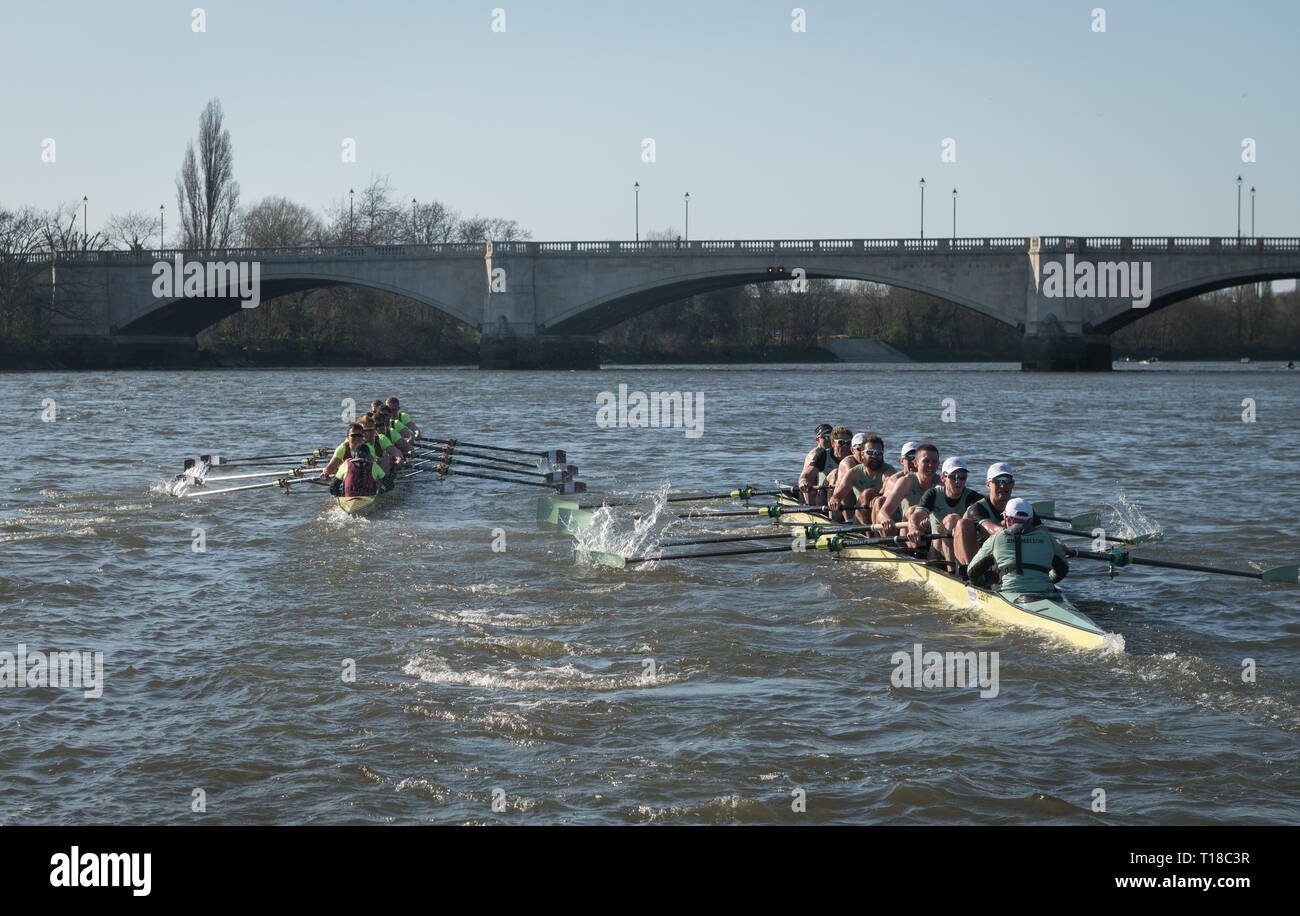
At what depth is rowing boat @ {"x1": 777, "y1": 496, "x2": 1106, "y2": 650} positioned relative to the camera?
34.6 feet

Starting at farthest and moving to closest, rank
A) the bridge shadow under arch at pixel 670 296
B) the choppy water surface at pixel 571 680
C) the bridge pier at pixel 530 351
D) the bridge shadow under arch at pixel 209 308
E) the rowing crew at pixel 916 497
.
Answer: the bridge shadow under arch at pixel 209 308 → the bridge pier at pixel 530 351 → the bridge shadow under arch at pixel 670 296 → the rowing crew at pixel 916 497 → the choppy water surface at pixel 571 680

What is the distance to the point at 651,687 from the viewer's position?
9.79 metres

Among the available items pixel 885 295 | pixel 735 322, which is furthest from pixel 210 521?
pixel 885 295

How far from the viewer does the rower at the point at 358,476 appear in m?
18.0

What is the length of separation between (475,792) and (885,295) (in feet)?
335

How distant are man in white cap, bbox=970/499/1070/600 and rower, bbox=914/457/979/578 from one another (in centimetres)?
103

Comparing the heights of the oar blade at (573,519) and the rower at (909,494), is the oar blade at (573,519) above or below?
below

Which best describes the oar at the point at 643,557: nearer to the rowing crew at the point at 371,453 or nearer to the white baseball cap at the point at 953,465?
the white baseball cap at the point at 953,465

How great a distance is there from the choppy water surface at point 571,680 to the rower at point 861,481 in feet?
2.44

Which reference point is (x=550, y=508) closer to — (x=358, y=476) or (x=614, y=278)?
(x=358, y=476)

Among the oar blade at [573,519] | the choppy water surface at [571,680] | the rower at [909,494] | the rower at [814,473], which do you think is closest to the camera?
the choppy water surface at [571,680]

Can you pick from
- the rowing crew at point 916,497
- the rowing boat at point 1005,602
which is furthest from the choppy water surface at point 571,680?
the rowing crew at point 916,497

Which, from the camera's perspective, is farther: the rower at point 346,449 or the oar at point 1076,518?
the rower at point 346,449
